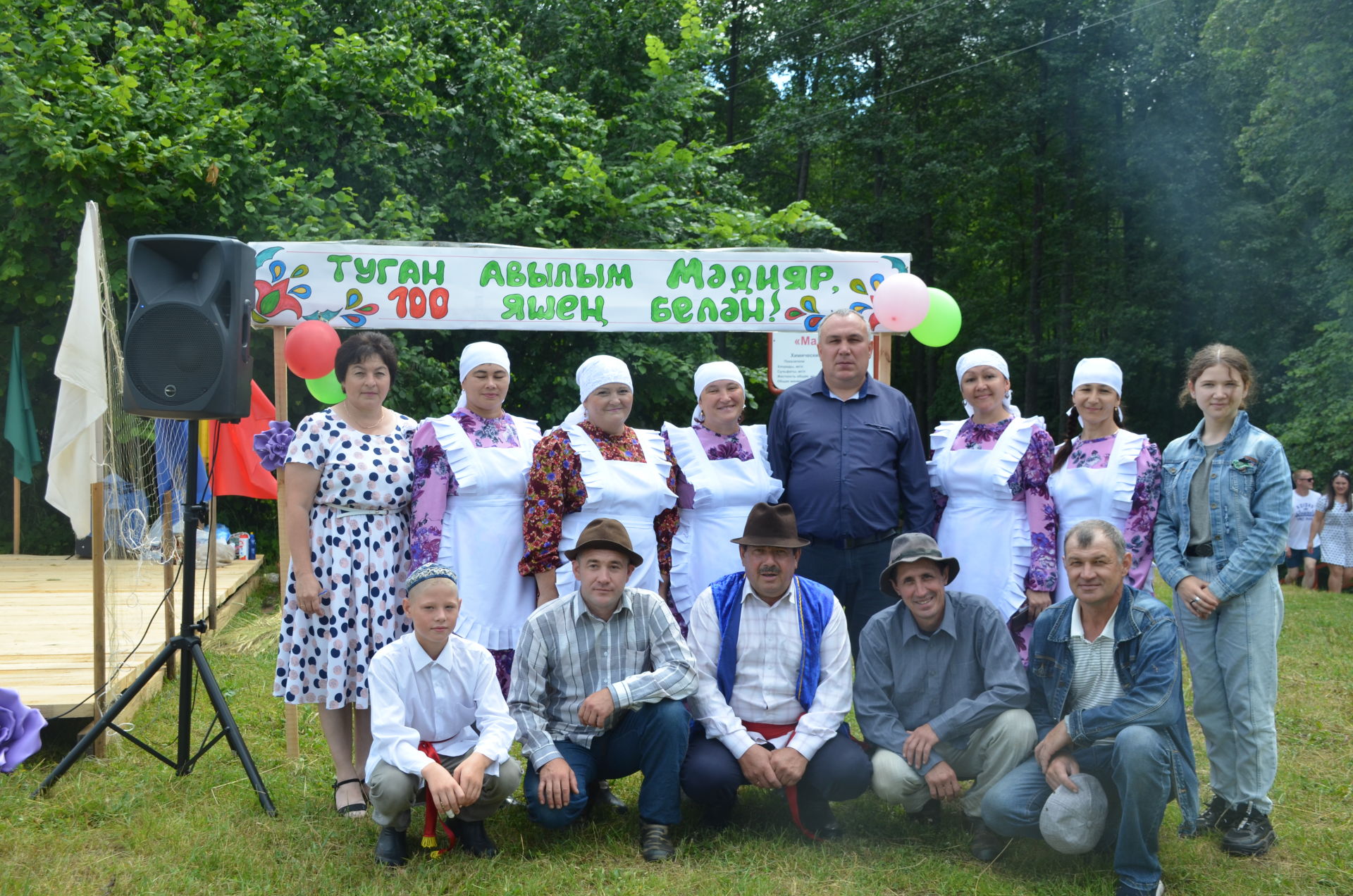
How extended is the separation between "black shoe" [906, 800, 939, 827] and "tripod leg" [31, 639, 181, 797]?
2848mm

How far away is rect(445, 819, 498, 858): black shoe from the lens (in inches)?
146

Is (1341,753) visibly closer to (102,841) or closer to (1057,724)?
(1057,724)

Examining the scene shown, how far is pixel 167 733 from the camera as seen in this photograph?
5.29m

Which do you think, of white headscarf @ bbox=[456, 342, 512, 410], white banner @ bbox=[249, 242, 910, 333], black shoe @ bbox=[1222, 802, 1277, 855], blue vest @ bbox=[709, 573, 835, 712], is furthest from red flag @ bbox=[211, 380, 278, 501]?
black shoe @ bbox=[1222, 802, 1277, 855]

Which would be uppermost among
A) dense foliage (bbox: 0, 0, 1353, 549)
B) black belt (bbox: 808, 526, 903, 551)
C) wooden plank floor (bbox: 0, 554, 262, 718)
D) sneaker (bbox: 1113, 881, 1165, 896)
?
dense foliage (bbox: 0, 0, 1353, 549)

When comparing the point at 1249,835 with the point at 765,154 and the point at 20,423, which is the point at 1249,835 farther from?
the point at 765,154

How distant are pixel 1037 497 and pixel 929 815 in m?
1.26

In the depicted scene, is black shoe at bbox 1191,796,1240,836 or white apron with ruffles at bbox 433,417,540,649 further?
white apron with ruffles at bbox 433,417,540,649

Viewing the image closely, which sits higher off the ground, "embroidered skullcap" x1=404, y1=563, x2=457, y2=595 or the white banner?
the white banner

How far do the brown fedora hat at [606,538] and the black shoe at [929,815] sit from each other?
1.39m

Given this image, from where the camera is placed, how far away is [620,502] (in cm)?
428

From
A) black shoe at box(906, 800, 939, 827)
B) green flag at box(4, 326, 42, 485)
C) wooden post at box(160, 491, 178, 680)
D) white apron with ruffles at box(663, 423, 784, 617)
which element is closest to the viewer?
black shoe at box(906, 800, 939, 827)

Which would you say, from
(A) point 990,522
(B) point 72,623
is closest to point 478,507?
(A) point 990,522

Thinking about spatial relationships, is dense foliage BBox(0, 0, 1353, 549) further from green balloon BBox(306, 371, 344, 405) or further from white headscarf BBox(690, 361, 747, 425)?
white headscarf BBox(690, 361, 747, 425)
